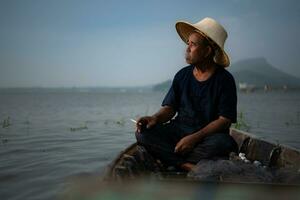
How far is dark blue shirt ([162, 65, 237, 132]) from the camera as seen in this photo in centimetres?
425

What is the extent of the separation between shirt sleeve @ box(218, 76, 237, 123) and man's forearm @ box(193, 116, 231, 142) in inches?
3.0

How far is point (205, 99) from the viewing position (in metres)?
4.38

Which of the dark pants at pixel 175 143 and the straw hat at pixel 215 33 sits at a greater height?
the straw hat at pixel 215 33

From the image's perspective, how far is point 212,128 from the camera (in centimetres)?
414

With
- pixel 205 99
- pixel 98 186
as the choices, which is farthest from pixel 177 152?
pixel 98 186

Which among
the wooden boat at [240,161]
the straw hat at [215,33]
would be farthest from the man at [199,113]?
the wooden boat at [240,161]

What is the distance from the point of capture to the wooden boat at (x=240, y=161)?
10.9ft

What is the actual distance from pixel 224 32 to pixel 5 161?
544cm

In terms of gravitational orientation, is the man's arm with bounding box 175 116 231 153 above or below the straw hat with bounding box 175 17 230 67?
below

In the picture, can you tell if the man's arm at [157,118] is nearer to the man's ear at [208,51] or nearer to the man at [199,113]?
the man at [199,113]

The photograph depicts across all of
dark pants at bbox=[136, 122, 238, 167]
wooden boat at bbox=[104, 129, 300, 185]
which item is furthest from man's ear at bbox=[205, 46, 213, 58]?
wooden boat at bbox=[104, 129, 300, 185]

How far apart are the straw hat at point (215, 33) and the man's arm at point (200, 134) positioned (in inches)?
31.5

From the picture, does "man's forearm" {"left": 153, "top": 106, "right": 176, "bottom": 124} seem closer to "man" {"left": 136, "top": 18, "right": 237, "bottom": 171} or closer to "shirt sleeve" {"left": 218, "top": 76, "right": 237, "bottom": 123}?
"man" {"left": 136, "top": 18, "right": 237, "bottom": 171}

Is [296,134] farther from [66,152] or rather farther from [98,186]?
[98,186]
